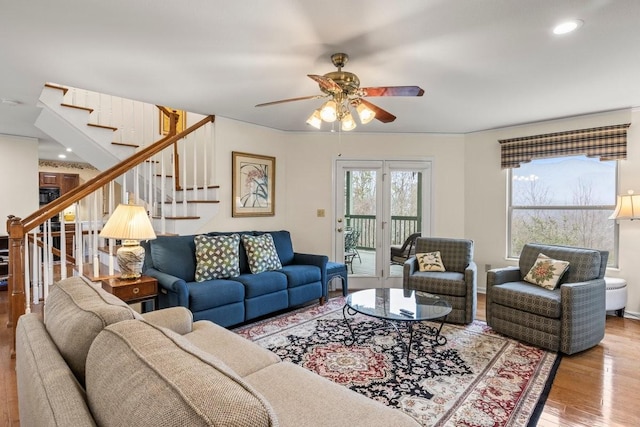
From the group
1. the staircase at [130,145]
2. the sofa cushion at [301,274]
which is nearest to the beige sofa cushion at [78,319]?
the staircase at [130,145]

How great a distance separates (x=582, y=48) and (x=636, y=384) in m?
2.36

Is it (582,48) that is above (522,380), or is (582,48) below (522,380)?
above

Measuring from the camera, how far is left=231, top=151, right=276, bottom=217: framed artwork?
14.9 ft

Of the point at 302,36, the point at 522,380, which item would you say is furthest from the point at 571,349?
the point at 302,36

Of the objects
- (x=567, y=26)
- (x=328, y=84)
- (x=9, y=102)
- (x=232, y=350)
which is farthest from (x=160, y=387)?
(x=9, y=102)

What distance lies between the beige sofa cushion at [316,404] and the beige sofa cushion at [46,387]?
65cm

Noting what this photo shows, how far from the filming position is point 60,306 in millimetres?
1383

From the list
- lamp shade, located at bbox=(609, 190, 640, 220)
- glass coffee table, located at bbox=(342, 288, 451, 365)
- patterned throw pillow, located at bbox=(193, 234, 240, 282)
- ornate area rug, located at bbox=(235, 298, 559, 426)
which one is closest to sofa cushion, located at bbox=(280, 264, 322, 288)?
ornate area rug, located at bbox=(235, 298, 559, 426)

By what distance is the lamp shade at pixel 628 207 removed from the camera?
3.57m

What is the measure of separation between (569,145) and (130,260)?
4895 mm

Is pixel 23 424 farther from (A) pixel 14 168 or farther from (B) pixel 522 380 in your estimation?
(A) pixel 14 168

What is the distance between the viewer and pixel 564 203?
14.5 feet

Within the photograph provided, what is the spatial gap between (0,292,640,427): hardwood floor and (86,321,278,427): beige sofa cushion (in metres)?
1.68

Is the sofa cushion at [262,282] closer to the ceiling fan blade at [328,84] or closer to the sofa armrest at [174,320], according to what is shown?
the sofa armrest at [174,320]
